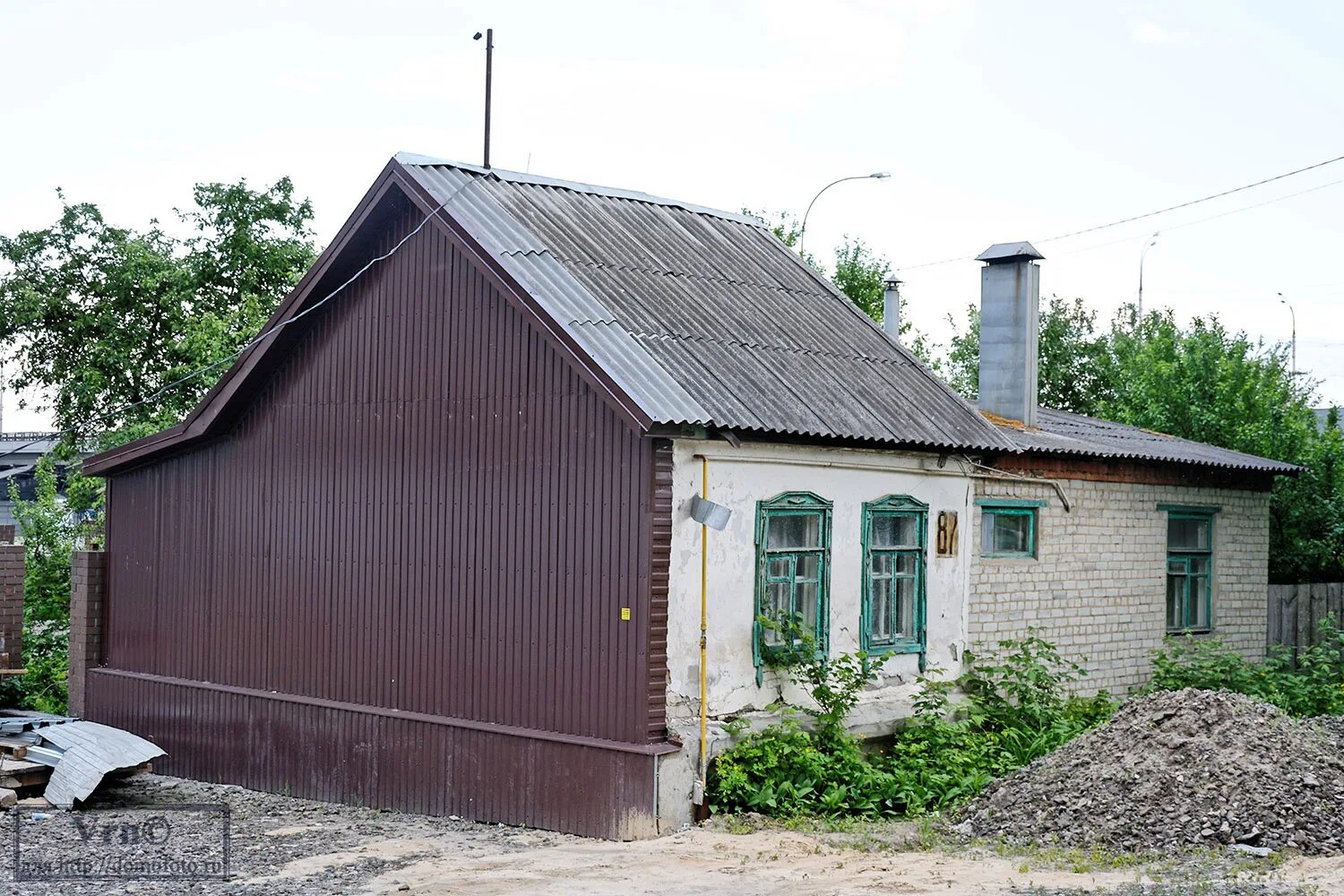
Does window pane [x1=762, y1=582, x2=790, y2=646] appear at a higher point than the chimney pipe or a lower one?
lower

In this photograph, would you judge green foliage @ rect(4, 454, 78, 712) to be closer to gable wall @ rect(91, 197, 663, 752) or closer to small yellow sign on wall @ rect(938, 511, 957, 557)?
gable wall @ rect(91, 197, 663, 752)

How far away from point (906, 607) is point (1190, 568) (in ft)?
17.6

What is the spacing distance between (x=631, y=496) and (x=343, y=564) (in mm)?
3513

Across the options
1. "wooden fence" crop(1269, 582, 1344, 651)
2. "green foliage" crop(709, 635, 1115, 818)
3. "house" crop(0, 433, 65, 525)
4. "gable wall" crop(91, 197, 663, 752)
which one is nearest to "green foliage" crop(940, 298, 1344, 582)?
"wooden fence" crop(1269, 582, 1344, 651)

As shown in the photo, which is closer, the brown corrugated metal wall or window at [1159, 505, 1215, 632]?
the brown corrugated metal wall

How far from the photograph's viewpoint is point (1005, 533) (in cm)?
1448

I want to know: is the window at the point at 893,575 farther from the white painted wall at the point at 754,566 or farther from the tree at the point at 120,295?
the tree at the point at 120,295

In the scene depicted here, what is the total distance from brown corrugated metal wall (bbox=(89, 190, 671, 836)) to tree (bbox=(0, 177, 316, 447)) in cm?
1581

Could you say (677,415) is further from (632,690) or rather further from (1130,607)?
(1130,607)

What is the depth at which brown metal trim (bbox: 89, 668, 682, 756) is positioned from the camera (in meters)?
11.0

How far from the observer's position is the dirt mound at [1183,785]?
10.1 meters

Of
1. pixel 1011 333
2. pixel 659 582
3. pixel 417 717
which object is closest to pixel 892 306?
pixel 1011 333

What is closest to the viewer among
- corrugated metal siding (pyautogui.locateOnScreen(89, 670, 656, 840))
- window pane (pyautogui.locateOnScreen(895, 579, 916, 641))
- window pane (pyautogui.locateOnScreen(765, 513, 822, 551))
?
corrugated metal siding (pyautogui.locateOnScreen(89, 670, 656, 840))

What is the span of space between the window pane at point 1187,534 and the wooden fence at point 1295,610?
73.4 inches
